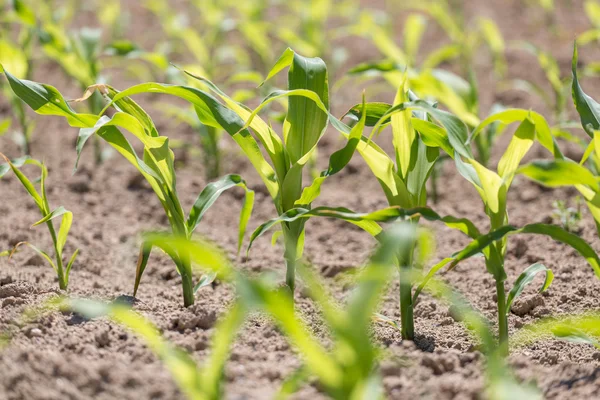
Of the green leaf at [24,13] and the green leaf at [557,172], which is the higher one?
the green leaf at [24,13]

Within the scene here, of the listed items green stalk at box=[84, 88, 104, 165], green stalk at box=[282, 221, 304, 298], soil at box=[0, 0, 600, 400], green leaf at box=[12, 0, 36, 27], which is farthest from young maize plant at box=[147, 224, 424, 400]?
green leaf at box=[12, 0, 36, 27]

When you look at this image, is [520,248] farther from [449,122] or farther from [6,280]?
[6,280]

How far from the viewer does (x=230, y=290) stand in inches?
92.0

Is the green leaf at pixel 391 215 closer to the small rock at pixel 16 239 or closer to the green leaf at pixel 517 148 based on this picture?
the green leaf at pixel 517 148

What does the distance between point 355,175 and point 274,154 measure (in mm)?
1810

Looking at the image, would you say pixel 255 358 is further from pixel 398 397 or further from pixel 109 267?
pixel 109 267

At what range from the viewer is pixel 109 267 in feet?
8.48

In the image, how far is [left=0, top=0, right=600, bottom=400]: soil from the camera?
1475 mm

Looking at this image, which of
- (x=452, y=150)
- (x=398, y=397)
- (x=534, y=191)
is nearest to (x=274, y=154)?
(x=452, y=150)

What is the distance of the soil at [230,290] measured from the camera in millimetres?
1475

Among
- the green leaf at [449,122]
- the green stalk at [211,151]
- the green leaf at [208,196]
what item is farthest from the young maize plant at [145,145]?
the green stalk at [211,151]

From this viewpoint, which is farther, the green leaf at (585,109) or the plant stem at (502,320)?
the green leaf at (585,109)

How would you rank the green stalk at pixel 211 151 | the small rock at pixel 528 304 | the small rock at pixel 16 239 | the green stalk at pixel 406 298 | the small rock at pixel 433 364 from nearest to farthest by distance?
the small rock at pixel 433 364 → the green stalk at pixel 406 298 → the small rock at pixel 528 304 → the small rock at pixel 16 239 → the green stalk at pixel 211 151

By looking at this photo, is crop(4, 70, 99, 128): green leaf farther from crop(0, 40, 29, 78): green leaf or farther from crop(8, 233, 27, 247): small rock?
crop(0, 40, 29, 78): green leaf
